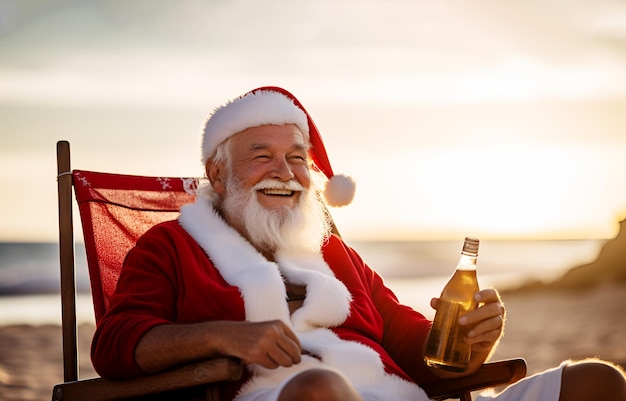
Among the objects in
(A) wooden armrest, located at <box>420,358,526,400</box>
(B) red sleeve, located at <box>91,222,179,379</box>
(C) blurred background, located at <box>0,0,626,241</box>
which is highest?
(C) blurred background, located at <box>0,0,626,241</box>

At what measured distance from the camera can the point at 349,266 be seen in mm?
3143

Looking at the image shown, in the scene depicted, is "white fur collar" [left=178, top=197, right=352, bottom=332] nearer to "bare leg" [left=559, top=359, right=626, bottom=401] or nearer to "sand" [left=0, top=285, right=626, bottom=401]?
"bare leg" [left=559, top=359, right=626, bottom=401]

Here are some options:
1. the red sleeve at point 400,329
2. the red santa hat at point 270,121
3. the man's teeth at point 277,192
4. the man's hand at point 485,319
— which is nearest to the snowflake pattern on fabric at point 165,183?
the red santa hat at point 270,121

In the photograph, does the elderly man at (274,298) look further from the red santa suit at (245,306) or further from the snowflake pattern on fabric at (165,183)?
the snowflake pattern on fabric at (165,183)

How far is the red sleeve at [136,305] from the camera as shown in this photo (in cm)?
243

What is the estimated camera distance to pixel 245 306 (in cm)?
268

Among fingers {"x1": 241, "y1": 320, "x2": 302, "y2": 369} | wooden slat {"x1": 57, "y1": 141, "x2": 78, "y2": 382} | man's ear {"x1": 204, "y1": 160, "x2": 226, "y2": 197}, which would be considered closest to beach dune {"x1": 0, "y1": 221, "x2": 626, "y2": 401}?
wooden slat {"x1": 57, "y1": 141, "x2": 78, "y2": 382}

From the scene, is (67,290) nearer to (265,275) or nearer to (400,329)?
(265,275)

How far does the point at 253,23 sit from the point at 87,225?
6163mm

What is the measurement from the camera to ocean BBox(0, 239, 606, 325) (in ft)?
38.4

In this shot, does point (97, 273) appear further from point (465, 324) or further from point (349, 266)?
point (465, 324)

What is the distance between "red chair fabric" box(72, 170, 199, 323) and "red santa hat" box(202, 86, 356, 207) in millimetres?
395

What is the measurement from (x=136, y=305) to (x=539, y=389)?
3.77ft

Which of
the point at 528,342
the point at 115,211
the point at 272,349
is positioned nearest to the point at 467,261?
the point at 272,349
